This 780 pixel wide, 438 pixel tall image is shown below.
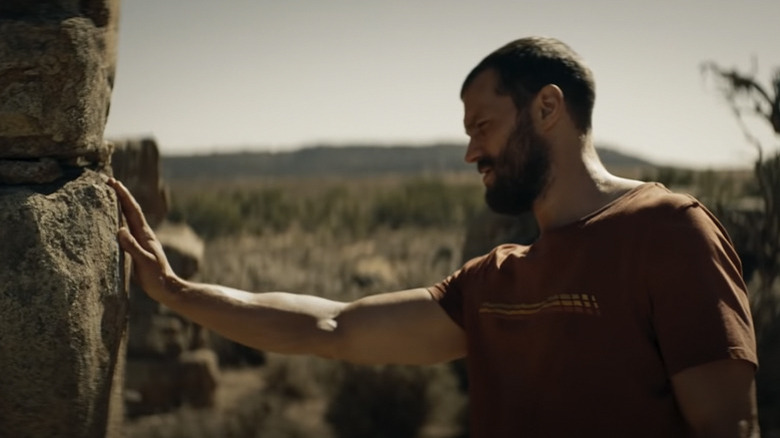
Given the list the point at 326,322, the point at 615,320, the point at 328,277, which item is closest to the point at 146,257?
the point at 326,322

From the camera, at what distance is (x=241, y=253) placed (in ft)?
67.9

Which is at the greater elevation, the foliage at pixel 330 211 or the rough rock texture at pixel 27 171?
the rough rock texture at pixel 27 171

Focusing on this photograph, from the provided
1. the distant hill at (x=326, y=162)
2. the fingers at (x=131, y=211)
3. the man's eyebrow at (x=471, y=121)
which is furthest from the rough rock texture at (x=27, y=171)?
the distant hill at (x=326, y=162)

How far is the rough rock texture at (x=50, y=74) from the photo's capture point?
3115 mm

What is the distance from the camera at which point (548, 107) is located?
130 inches

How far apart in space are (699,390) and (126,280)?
180cm

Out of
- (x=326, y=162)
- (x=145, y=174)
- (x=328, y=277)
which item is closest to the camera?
(x=145, y=174)

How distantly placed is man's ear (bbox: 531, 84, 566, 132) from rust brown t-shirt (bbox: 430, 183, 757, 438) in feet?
1.11

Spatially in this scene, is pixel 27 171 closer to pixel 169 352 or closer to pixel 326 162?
pixel 169 352

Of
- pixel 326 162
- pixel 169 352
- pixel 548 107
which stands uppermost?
pixel 548 107

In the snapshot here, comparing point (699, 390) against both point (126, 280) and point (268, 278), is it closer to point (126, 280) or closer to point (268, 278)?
point (126, 280)

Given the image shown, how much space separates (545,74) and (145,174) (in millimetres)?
4013

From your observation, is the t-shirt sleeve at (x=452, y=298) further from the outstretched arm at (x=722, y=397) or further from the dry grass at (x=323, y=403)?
the dry grass at (x=323, y=403)

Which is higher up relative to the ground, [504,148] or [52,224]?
[504,148]
